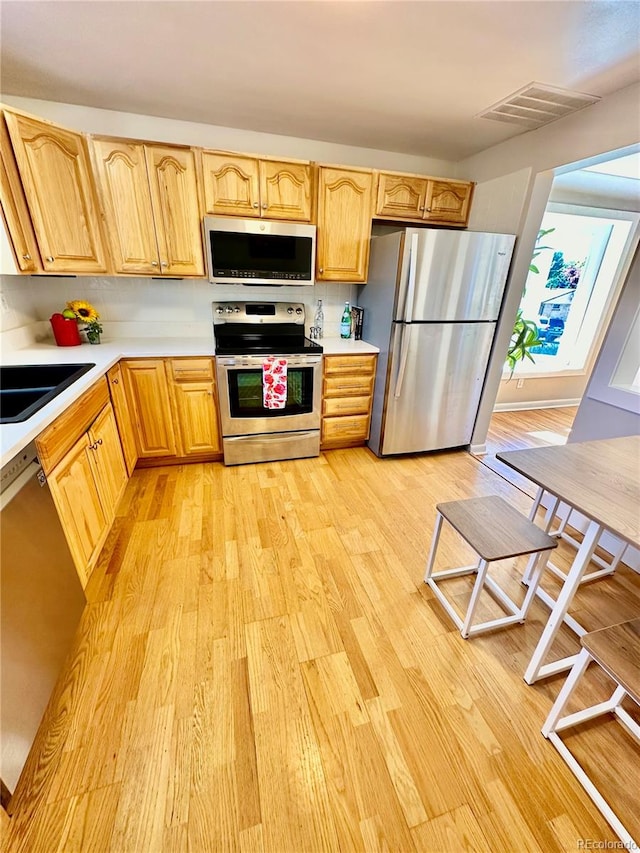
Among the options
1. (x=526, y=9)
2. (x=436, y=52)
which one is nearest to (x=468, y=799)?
(x=526, y=9)

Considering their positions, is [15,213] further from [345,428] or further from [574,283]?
[574,283]

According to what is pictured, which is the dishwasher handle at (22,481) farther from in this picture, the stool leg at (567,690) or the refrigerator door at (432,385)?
the refrigerator door at (432,385)

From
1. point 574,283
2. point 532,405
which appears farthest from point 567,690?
point 574,283

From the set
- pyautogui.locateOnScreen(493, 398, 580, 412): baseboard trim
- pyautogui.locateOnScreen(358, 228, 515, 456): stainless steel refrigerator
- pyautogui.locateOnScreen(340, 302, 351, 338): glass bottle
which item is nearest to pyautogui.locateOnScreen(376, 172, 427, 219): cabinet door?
pyautogui.locateOnScreen(358, 228, 515, 456): stainless steel refrigerator

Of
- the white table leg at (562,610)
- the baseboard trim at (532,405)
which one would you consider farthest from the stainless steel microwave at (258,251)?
the baseboard trim at (532,405)

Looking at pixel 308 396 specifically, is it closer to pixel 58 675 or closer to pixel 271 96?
pixel 271 96

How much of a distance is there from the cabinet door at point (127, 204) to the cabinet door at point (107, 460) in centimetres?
108

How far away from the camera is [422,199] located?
2814mm

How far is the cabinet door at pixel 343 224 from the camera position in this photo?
2578 millimetres

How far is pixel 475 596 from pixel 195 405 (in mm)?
2162

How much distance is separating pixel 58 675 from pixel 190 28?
2702mm

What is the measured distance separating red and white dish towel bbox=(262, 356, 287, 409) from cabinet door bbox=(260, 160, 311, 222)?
1.07 meters

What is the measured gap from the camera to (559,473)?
1.25 meters

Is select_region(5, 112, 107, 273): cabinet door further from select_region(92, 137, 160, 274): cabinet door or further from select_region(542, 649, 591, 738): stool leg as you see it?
select_region(542, 649, 591, 738): stool leg
